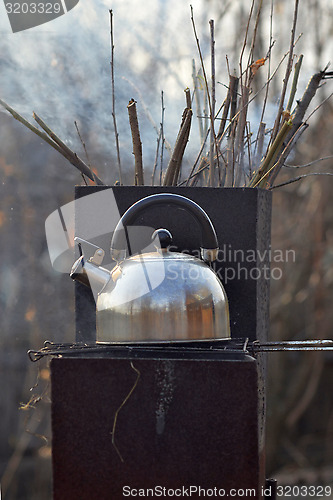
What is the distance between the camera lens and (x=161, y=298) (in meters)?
1.49

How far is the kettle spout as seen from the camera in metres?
1.68

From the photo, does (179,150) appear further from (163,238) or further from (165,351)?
(165,351)

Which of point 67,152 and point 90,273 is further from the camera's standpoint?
point 67,152

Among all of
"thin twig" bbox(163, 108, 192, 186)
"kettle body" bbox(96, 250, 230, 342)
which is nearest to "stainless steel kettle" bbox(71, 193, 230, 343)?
"kettle body" bbox(96, 250, 230, 342)

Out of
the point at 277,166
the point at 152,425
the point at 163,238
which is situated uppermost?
the point at 277,166

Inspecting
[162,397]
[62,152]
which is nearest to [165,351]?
[162,397]

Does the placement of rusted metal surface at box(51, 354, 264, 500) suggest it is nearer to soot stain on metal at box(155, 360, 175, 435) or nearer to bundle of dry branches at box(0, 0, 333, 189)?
soot stain on metal at box(155, 360, 175, 435)

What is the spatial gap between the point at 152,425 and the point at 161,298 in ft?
0.90

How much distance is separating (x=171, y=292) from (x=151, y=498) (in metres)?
0.45

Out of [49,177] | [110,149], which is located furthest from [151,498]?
[49,177]

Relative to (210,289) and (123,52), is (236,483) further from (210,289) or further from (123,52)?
(123,52)

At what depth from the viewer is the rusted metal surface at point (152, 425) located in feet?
4.67

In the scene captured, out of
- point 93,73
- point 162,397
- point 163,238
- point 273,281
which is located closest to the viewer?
point 162,397

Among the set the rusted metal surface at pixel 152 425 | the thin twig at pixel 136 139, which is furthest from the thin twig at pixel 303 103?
the rusted metal surface at pixel 152 425
